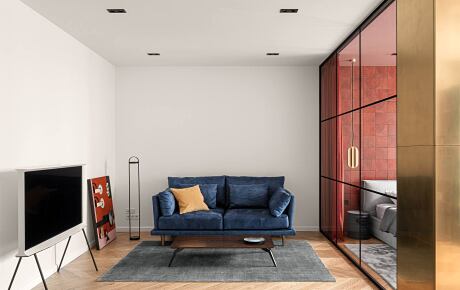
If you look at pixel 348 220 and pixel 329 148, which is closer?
pixel 348 220

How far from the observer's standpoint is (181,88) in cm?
651

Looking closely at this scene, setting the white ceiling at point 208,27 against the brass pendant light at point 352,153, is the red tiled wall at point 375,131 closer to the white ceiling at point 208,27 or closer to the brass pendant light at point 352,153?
the brass pendant light at point 352,153

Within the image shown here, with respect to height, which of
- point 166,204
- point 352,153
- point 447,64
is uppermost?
point 447,64

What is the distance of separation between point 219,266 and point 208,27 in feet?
8.80

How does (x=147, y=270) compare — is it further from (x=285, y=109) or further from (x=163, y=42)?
(x=285, y=109)

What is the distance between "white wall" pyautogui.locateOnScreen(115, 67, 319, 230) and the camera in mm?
6496

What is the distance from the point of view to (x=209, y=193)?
19.5ft

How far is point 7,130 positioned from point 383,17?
3.52m

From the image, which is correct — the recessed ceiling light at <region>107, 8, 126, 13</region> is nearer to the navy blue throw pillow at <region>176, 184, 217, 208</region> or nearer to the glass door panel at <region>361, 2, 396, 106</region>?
the glass door panel at <region>361, 2, 396, 106</region>

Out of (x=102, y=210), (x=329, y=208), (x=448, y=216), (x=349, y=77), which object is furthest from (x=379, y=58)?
(x=102, y=210)

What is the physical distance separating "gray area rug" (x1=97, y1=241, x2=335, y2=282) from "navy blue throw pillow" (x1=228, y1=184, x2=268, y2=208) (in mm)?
775

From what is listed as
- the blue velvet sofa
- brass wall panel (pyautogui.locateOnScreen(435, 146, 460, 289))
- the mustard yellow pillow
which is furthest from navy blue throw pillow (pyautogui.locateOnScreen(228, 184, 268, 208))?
brass wall panel (pyautogui.locateOnScreen(435, 146, 460, 289))

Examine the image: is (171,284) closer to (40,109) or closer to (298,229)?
(40,109)

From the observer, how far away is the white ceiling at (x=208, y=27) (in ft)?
12.3
